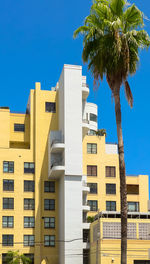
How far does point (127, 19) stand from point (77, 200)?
42.4 m

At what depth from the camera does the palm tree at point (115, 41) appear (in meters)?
33.3

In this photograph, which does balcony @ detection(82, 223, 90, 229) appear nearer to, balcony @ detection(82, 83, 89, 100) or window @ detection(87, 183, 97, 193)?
window @ detection(87, 183, 97, 193)

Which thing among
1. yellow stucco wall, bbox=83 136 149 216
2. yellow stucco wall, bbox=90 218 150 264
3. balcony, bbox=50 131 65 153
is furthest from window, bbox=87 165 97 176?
yellow stucco wall, bbox=90 218 150 264

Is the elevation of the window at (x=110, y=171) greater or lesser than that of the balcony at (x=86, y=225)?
greater

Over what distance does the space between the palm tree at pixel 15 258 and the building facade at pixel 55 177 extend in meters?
2.02

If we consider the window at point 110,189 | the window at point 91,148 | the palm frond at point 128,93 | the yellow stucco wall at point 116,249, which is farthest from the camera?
the window at point 91,148

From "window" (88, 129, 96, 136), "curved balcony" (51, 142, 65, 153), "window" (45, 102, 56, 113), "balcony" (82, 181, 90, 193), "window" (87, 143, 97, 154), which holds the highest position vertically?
"window" (45, 102, 56, 113)

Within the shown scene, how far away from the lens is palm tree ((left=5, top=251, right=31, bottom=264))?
71.1 metres

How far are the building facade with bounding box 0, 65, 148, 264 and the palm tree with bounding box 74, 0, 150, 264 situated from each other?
3960 centimetres

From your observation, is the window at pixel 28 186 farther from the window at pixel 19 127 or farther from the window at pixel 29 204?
the window at pixel 19 127

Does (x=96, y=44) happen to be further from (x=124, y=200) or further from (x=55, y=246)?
(x=55, y=246)

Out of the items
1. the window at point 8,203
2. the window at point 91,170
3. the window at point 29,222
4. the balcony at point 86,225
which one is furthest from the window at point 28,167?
the balcony at point 86,225

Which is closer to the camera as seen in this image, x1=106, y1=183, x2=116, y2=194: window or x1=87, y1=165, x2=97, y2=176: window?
x1=87, y1=165, x2=97, y2=176: window

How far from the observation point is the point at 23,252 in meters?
75.2
